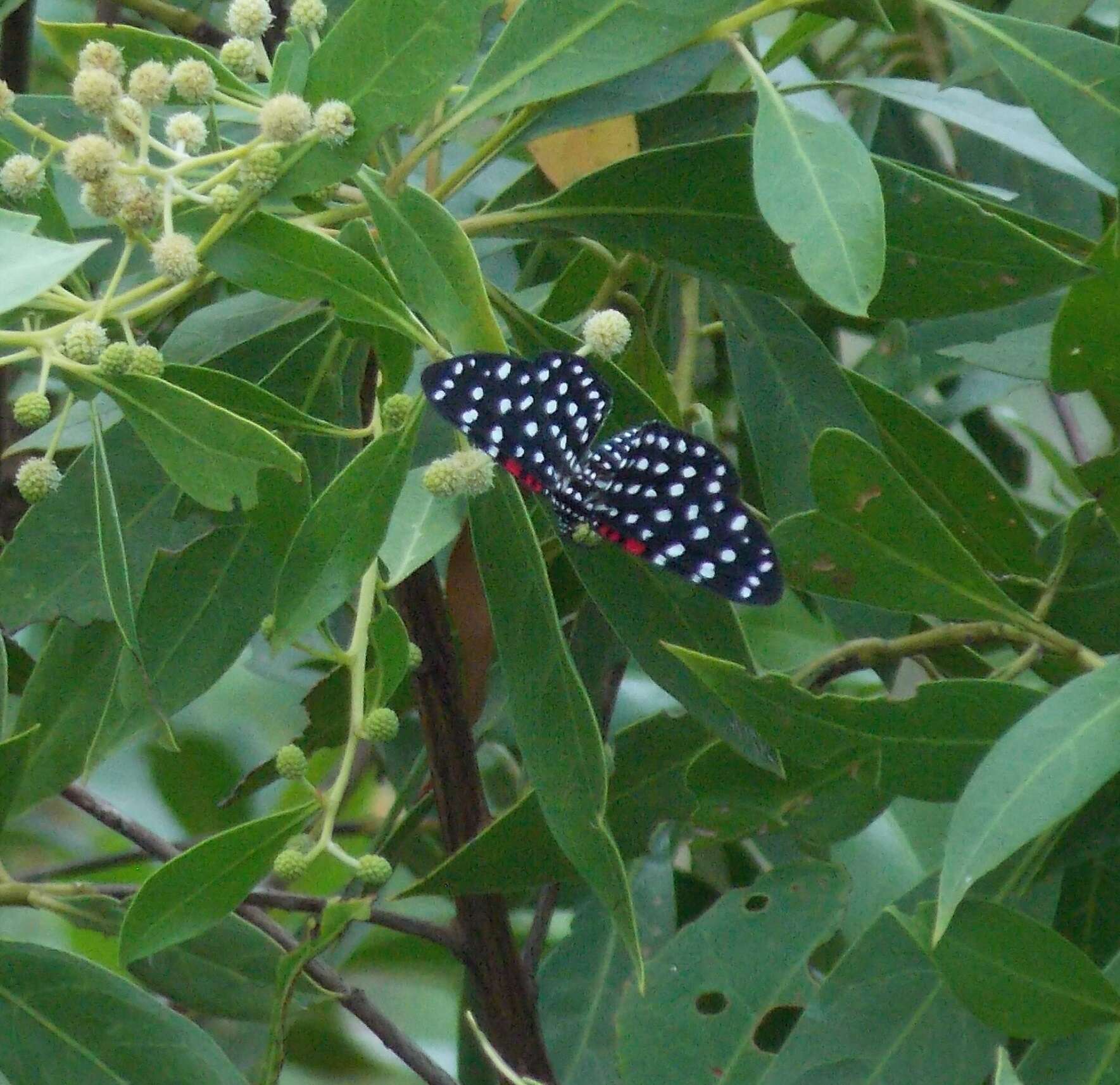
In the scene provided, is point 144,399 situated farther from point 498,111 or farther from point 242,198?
point 498,111

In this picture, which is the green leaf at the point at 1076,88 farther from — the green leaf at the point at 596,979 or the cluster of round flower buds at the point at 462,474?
the green leaf at the point at 596,979

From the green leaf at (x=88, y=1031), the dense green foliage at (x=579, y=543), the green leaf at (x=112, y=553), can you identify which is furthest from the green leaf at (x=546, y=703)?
the green leaf at (x=88, y=1031)

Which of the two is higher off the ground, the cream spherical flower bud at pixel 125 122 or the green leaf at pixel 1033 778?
the cream spherical flower bud at pixel 125 122

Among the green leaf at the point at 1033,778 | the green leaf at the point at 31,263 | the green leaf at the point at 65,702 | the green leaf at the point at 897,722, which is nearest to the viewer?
the green leaf at the point at 31,263

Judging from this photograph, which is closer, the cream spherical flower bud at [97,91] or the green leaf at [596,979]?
the cream spherical flower bud at [97,91]

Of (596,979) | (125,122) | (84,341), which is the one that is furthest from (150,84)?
(596,979)

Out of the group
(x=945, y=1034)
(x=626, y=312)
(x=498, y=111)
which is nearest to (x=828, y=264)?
(x=498, y=111)

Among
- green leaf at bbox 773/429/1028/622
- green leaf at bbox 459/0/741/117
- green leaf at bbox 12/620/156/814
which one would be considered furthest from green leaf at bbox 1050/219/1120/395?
green leaf at bbox 12/620/156/814
